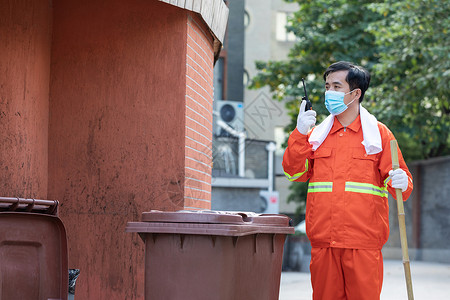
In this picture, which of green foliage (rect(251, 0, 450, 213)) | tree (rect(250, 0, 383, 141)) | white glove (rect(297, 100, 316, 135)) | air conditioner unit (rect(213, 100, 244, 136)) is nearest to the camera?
white glove (rect(297, 100, 316, 135))

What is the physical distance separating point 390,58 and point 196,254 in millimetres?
10705

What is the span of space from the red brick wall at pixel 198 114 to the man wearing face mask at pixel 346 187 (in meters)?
Result: 1.50

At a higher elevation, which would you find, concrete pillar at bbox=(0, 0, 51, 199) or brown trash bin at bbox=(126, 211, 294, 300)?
concrete pillar at bbox=(0, 0, 51, 199)

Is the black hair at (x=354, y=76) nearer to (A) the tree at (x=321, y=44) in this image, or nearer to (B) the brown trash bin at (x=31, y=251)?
(B) the brown trash bin at (x=31, y=251)

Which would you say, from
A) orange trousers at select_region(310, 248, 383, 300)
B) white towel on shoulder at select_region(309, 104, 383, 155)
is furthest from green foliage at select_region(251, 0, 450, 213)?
orange trousers at select_region(310, 248, 383, 300)

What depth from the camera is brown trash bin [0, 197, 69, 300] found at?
13.3 ft

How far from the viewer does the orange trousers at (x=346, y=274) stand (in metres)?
4.28

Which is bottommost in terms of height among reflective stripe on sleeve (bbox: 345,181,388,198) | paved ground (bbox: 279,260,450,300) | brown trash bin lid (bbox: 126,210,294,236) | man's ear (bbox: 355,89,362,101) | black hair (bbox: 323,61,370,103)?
paved ground (bbox: 279,260,450,300)

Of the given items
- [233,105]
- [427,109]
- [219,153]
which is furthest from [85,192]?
[233,105]

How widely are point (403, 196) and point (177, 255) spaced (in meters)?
1.54

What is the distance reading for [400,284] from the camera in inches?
449

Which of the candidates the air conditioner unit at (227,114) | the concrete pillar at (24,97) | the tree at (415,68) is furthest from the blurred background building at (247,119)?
the concrete pillar at (24,97)

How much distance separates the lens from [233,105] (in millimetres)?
22766

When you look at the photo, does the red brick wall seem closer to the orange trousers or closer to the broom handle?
the orange trousers
